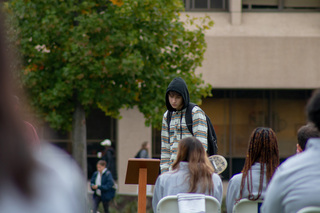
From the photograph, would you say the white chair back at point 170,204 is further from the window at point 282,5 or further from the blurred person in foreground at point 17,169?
the window at point 282,5

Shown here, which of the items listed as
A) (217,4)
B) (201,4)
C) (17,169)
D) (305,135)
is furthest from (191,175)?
(217,4)

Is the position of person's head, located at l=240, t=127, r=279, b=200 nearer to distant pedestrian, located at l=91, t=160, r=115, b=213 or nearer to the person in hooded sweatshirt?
the person in hooded sweatshirt

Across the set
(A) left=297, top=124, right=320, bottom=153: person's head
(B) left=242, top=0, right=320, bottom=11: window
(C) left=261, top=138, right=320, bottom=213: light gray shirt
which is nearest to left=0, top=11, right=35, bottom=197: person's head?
(C) left=261, top=138, right=320, bottom=213: light gray shirt

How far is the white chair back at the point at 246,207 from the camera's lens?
15.4 feet

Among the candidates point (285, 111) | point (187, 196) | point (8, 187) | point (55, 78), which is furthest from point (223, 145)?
point (8, 187)

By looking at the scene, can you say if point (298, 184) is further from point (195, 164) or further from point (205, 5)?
point (205, 5)

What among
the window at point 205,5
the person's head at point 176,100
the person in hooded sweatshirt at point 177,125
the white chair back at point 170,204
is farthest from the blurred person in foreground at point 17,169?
the window at point 205,5

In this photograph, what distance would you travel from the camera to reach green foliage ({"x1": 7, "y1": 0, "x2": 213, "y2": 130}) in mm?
13164

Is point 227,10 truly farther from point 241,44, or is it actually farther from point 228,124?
point 228,124

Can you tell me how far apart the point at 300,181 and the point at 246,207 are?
224 centimetres

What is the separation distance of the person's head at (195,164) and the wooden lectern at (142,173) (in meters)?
1.44

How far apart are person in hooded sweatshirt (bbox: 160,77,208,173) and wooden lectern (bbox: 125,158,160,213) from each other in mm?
153

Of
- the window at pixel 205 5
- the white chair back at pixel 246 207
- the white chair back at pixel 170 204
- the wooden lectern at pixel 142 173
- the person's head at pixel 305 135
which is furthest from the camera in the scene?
the window at pixel 205 5

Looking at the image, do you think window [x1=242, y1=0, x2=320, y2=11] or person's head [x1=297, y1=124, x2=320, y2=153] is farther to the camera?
window [x1=242, y1=0, x2=320, y2=11]
